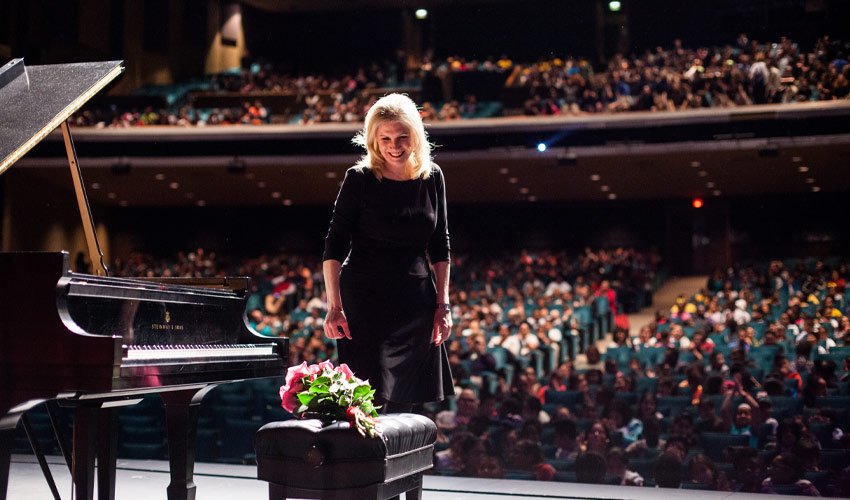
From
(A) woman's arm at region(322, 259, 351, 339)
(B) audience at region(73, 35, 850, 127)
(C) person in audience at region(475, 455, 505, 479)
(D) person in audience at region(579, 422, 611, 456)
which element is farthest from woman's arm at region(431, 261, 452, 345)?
(B) audience at region(73, 35, 850, 127)

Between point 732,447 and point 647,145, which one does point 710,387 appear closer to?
point 732,447

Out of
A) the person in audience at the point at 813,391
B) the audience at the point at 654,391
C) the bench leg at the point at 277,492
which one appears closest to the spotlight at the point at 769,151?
the audience at the point at 654,391

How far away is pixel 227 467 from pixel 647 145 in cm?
911

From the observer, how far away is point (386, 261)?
2633mm

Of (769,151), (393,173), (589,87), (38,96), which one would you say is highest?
(589,87)

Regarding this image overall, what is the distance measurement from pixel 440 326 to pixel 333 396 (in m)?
0.43

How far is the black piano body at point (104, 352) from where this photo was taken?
7.77 ft

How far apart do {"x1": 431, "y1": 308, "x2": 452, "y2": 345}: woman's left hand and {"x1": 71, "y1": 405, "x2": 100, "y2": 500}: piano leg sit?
102 centimetres

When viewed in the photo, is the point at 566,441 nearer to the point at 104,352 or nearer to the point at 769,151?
the point at 104,352

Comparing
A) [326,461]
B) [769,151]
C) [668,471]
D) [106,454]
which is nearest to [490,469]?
[668,471]

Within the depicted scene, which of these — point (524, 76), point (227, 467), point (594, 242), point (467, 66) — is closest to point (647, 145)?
point (524, 76)

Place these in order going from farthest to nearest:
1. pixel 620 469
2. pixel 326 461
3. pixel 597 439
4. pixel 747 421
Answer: pixel 747 421, pixel 597 439, pixel 620 469, pixel 326 461

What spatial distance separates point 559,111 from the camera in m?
12.8

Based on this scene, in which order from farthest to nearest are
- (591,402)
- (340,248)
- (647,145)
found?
1. (647,145)
2. (591,402)
3. (340,248)
